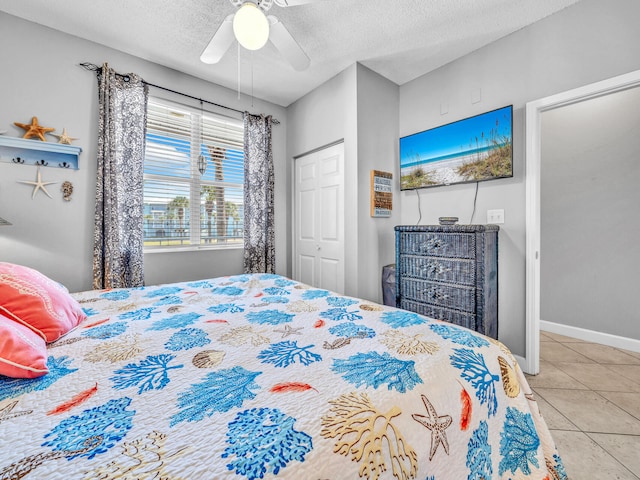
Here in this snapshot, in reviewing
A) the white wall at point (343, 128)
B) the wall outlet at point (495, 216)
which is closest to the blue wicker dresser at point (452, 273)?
the wall outlet at point (495, 216)

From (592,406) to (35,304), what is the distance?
2.94 meters

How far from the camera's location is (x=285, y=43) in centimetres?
186

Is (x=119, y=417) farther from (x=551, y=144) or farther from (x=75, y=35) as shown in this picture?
(x=551, y=144)

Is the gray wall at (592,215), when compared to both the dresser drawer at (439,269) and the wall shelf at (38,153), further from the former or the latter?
the wall shelf at (38,153)

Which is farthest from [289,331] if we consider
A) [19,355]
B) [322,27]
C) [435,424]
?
[322,27]

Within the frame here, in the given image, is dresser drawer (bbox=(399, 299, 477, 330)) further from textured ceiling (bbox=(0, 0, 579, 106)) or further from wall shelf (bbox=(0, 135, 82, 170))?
wall shelf (bbox=(0, 135, 82, 170))

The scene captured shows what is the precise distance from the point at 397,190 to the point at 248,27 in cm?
210

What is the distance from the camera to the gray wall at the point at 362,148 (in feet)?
9.04

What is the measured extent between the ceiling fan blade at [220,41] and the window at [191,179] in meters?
1.07

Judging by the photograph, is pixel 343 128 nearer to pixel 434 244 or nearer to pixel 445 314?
pixel 434 244

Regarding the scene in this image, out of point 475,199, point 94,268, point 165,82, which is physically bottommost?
point 94,268

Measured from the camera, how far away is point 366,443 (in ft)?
1.82

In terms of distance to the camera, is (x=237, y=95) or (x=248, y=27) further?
(x=237, y=95)

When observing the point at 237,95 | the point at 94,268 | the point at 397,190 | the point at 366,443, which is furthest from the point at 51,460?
the point at 237,95
